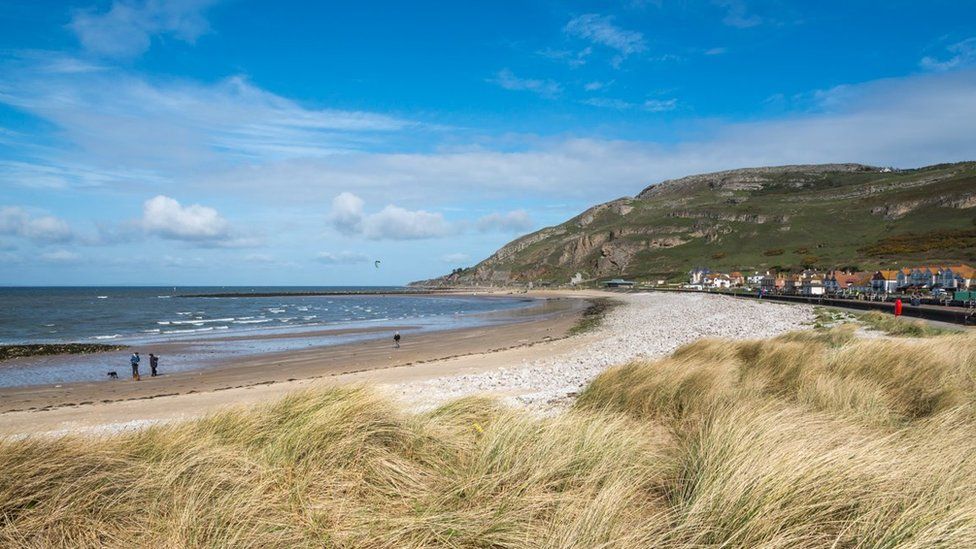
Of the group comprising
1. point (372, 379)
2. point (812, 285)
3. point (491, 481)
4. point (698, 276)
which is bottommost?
point (812, 285)

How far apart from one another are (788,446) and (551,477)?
64.4 inches

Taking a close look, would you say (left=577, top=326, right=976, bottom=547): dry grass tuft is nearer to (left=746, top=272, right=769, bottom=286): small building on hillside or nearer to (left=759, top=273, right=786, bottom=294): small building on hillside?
(left=759, top=273, right=786, bottom=294): small building on hillside

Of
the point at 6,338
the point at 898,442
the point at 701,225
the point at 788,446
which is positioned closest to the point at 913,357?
the point at 898,442

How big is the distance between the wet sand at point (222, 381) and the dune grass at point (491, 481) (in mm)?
11477

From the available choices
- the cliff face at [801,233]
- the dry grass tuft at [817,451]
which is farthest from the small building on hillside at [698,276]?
the dry grass tuft at [817,451]

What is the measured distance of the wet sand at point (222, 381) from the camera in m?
14.6

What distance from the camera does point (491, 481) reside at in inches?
144

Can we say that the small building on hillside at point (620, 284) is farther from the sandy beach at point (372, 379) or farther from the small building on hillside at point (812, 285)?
the sandy beach at point (372, 379)

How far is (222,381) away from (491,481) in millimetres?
18852

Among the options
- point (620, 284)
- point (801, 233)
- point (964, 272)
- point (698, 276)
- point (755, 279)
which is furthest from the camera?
point (801, 233)

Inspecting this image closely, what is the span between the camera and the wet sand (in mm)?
14633

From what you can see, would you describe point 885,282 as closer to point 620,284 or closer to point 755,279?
point 755,279

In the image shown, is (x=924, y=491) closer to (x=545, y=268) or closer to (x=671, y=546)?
(x=671, y=546)

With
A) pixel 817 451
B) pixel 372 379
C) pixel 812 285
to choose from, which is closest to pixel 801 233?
pixel 812 285
